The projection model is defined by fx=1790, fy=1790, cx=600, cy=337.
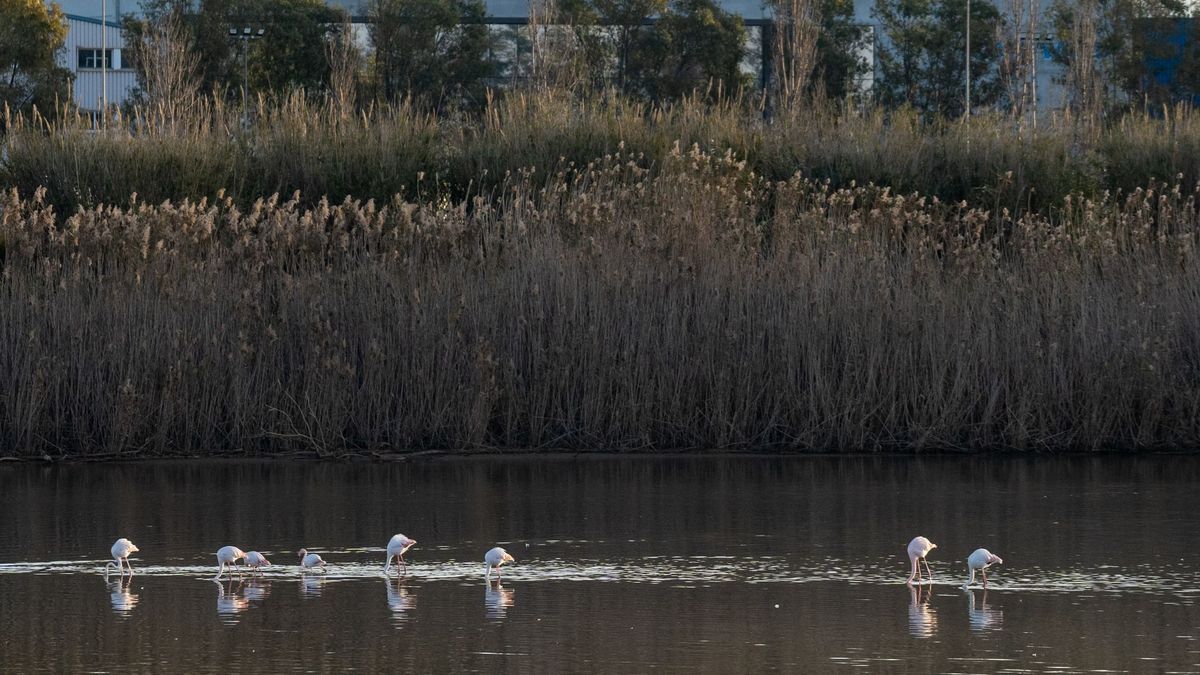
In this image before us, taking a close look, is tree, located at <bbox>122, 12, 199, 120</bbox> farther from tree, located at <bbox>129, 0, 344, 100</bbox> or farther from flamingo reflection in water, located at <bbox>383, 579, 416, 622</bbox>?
flamingo reflection in water, located at <bbox>383, 579, 416, 622</bbox>

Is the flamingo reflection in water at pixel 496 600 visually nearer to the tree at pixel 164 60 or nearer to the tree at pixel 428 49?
the tree at pixel 164 60

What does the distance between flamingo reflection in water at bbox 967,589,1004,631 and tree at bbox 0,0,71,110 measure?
1700 inches

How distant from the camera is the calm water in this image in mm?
6184

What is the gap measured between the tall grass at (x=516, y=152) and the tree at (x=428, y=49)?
29.4 m

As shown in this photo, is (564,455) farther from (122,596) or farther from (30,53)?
(30,53)

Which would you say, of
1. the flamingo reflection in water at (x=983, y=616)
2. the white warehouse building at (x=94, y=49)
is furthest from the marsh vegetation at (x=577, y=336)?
the white warehouse building at (x=94, y=49)

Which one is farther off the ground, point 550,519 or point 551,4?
point 551,4

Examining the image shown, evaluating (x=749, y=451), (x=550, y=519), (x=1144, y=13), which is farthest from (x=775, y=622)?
(x=1144, y=13)

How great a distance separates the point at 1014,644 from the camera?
6.25 metres

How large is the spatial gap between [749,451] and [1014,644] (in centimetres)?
644

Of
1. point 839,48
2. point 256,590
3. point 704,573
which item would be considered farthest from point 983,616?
point 839,48

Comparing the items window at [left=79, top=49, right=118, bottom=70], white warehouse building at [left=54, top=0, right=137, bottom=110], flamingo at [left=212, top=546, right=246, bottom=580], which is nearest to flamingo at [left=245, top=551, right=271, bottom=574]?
flamingo at [left=212, top=546, right=246, bottom=580]

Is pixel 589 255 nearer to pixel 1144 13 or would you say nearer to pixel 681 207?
pixel 681 207

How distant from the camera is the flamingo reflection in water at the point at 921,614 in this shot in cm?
650
